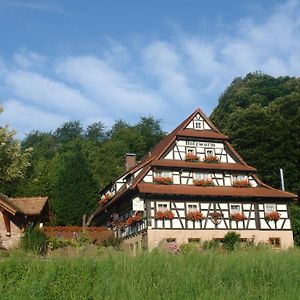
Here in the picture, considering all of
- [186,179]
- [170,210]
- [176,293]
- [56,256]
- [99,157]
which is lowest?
[176,293]

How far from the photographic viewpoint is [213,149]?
36.7m

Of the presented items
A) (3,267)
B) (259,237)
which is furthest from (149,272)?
(259,237)

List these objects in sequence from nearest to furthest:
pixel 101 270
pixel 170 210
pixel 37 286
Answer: pixel 37 286, pixel 101 270, pixel 170 210

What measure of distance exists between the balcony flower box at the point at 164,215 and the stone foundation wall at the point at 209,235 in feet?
2.67

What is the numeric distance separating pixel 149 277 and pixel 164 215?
2033 cm

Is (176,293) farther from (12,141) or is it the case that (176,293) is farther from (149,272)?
(12,141)

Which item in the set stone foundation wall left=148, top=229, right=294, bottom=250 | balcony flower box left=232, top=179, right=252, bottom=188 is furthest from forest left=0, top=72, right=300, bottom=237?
balcony flower box left=232, top=179, right=252, bottom=188

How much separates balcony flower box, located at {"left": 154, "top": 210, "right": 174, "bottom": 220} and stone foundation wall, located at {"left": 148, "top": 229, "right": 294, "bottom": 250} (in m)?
0.81

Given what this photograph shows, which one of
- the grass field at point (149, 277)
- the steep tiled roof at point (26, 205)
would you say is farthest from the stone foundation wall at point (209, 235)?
the grass field at point (149, 277)

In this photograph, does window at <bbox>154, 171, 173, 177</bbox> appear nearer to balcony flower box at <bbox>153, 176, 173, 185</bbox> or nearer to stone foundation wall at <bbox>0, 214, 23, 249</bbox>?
balcony flower box at <bbox>153, 176, 173, 185</bbox>

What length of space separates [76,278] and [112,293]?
0.98m

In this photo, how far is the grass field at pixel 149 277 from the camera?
1116 cm

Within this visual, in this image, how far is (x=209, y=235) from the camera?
33.2 meters

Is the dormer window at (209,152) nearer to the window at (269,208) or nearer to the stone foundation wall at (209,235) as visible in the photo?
the window at (269,208)
